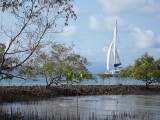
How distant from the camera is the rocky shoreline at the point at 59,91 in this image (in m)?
44.0

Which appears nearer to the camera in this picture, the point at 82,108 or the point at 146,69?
the point at 82,108

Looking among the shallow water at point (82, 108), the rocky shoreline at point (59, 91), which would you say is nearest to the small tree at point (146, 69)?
the rocky shoreline at point (59, 91)

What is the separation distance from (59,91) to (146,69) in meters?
19.4

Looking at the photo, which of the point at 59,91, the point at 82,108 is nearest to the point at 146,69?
the point at 59,91

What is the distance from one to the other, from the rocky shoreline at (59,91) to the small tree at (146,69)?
75.7 inches

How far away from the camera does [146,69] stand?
6581 cm

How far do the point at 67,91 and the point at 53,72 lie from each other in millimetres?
3335

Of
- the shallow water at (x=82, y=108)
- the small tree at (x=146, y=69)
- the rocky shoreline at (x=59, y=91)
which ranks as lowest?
the shallow water at (x=82, y=108)

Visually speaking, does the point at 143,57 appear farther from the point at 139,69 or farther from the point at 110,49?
the point at 110,49

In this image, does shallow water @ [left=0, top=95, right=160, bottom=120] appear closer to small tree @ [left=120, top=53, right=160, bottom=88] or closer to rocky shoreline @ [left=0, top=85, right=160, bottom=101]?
rocky shoreline @ [left=0, top=85, right=160, bottom=101]

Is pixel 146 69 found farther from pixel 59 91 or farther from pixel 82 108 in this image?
pixel 82 108

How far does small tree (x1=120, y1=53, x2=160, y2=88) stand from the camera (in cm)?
6562

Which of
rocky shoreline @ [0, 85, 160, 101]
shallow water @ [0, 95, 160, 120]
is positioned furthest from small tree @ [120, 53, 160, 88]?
shallow water @ [0, 95, 160, 120]

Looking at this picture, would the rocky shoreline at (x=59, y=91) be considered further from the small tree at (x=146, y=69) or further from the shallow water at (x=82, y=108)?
the shallow water at (x=82, y=108)
